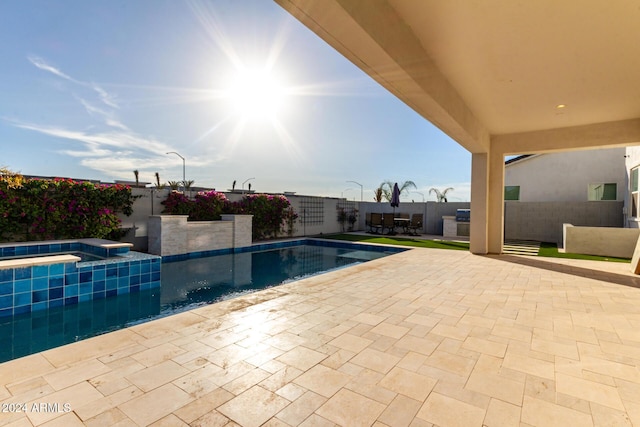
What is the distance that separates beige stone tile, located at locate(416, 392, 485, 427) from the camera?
65.4 inches

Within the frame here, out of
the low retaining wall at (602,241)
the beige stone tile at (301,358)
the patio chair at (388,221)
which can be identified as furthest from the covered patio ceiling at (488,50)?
the patio chair at (388,221)

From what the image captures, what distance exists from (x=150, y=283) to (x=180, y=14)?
5153 millimetres

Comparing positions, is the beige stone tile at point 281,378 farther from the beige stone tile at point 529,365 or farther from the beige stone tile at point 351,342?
the beige stone tile at point 529,365

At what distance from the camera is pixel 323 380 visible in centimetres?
205

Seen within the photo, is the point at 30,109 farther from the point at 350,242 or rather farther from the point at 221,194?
the point at 350,242

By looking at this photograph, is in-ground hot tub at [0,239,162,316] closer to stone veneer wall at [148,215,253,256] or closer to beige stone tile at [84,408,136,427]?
stone veneer wall at [148,215,253,256]

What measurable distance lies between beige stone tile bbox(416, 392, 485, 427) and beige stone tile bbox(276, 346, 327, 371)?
853 mm

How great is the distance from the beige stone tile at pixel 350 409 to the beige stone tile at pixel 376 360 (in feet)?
1.31

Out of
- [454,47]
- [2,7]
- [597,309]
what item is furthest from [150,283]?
[597,309]

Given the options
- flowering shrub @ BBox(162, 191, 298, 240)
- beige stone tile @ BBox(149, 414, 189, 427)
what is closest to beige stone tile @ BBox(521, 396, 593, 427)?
beige stone tile @ BBox(149, 414, 189, 427)

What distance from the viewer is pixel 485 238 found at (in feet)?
27.8

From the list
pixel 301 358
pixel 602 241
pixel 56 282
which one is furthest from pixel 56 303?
pixel 602 241

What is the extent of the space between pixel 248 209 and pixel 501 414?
1004cm

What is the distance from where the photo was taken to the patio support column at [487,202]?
845 centimetres
